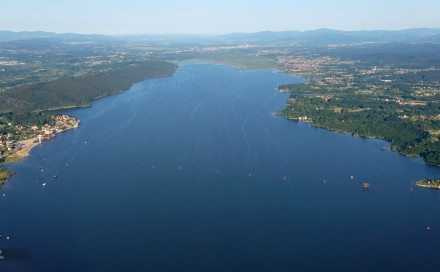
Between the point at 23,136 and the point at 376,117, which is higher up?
the point at 376,117

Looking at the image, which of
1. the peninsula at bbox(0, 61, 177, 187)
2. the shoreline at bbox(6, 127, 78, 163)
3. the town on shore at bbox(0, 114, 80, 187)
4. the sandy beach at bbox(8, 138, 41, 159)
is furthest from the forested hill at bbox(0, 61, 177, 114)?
the sandy beach at bbox(8, 138, 41, 159)

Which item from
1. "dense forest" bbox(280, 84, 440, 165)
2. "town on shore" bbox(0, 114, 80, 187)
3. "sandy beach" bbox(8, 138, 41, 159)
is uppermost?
"dense forest" bbox(280, 84, 440, 165)

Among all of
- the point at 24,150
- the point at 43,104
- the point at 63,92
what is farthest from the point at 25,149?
the point at 63,92

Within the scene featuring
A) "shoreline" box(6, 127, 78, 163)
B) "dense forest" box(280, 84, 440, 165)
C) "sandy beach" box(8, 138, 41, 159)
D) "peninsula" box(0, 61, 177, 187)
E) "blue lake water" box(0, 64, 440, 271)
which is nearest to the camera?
"blue lake water" box(0, 64, 440, 271)

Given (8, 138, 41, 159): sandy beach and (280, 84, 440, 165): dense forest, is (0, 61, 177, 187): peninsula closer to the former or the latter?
(8, 138, 41, 159): sandy beach

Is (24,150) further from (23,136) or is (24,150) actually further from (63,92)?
(63,92)

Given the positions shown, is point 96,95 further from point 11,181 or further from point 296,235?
point 296,235

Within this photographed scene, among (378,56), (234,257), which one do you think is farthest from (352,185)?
(378,56)
